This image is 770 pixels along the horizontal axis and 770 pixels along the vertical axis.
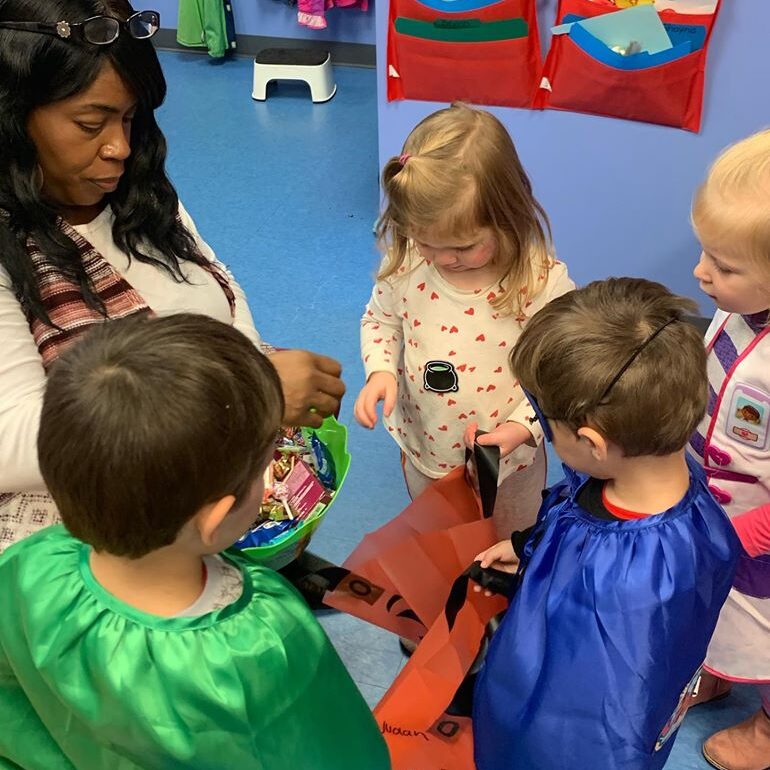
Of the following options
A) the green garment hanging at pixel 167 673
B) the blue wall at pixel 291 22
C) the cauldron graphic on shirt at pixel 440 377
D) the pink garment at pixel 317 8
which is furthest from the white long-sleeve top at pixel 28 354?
the blue wall at pixel 291 22

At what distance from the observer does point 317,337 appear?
2.64 m

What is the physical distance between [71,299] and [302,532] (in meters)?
0.49

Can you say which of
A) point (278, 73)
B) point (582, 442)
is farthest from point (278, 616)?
point (278, 73)

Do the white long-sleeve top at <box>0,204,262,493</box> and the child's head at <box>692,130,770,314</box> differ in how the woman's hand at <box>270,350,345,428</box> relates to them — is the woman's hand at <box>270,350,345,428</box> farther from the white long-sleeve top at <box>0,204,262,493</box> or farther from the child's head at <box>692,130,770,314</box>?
the child's head at <box>692,130,770,314</box>

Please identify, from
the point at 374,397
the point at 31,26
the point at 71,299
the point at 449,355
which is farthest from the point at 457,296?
the point at 31,26

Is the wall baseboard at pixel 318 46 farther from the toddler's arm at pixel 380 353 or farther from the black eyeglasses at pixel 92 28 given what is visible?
the black eyeglasses at pixel 92 28

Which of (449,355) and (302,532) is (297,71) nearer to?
(449,355)

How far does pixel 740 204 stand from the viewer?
3.83 ft

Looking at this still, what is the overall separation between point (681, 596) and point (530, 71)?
1.66m

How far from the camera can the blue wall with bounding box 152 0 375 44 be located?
4.30m

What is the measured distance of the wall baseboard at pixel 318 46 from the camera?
440 centimetres

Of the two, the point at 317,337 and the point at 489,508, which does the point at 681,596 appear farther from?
the point at 317,337

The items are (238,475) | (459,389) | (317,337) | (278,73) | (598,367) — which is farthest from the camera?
(278,73)

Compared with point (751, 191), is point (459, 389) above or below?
below
